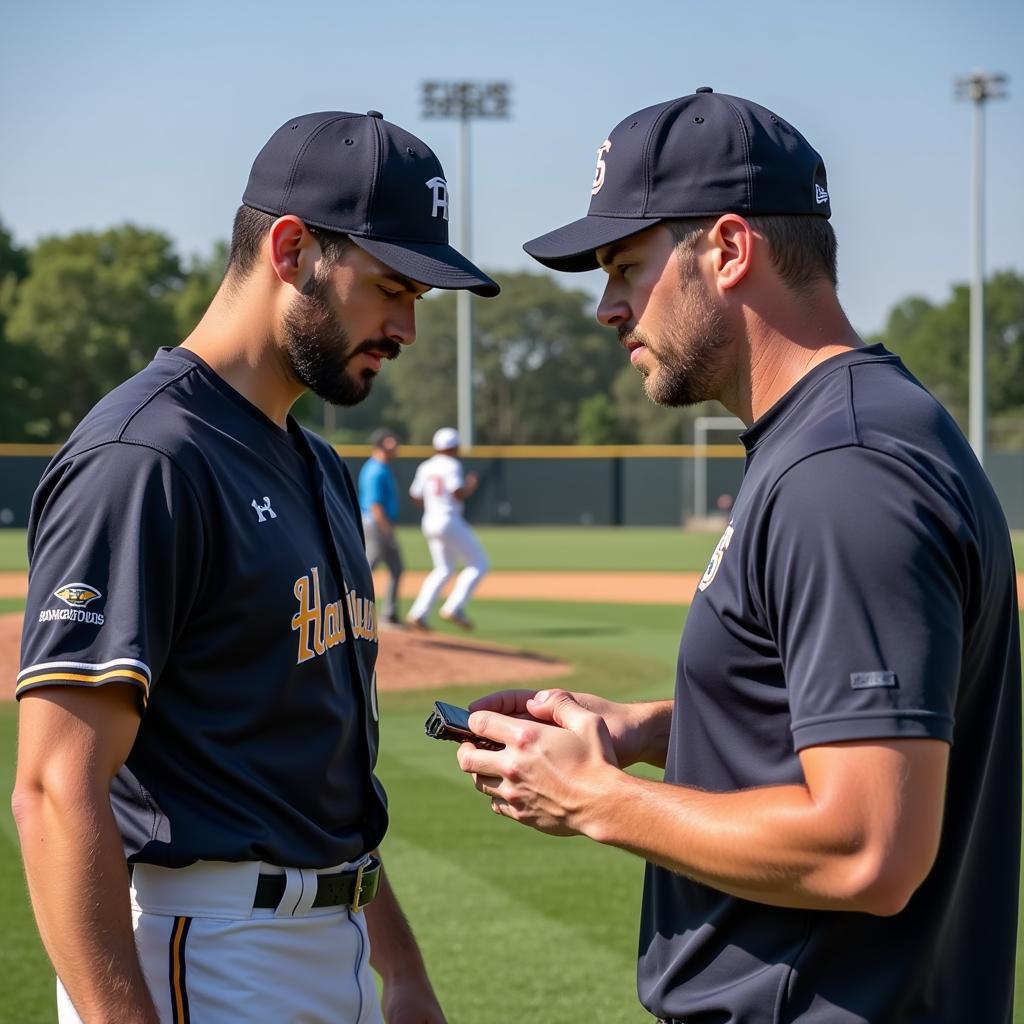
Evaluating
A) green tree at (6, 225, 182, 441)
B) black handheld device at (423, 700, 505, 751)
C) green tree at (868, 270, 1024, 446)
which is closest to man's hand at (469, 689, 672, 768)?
black handheld device at (423, 700, 505, 751)

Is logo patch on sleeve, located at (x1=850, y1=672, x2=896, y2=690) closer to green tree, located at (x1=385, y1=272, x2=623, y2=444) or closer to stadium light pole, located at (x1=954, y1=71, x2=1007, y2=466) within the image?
stadium light pole, located at (x1=954, y1=71, x2=1007, y2=466)

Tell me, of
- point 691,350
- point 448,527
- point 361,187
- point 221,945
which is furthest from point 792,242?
point 448,527

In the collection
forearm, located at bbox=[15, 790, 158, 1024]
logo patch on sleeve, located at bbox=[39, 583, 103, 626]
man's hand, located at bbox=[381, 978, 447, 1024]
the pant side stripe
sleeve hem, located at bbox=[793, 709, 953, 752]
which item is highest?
logo patch on sleeve, located at bbox=[39, 583, 103, 626]

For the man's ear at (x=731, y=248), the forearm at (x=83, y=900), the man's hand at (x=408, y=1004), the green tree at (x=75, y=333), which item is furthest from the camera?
the green tree at (x=75, y=333)

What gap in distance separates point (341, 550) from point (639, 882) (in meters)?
4.28

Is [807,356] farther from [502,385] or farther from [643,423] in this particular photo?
[502,385]

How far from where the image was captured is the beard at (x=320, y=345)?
104 inches

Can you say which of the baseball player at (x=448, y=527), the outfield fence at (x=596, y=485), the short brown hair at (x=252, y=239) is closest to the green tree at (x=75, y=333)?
the outfield fence at (x=596, y=485)

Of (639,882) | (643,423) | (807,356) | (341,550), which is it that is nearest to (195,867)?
(341,550)

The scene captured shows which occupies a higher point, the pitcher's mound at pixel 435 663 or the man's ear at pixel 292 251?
Result: the man's ear at pixel 292 251

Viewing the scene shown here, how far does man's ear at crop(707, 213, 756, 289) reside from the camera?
2191 mm

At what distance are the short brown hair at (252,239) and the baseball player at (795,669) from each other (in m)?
0.41

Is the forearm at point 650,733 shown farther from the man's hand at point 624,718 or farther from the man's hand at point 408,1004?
the man's hand at point 408,1004

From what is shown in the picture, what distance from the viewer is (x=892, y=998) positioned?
1.96 metres
